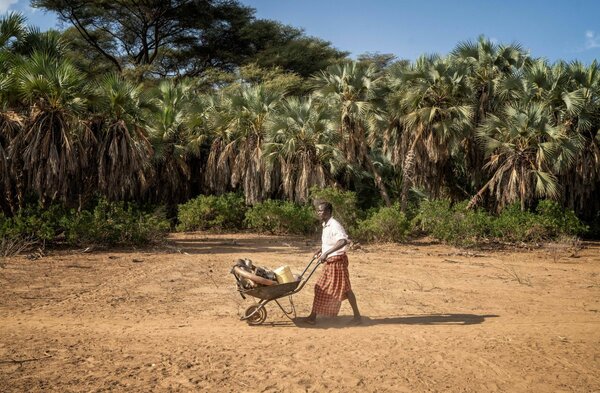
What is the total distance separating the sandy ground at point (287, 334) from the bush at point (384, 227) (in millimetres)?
5089

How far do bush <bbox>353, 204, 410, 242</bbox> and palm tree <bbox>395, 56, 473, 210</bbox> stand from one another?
11.8ft

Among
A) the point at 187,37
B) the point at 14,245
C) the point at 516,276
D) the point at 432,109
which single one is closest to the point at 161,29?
the point at 187,37

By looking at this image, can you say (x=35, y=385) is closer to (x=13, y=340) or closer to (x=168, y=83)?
(x=13, y=340)

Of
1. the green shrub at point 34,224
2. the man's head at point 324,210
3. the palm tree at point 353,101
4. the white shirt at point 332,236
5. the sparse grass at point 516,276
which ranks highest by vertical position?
the palm tree at point 353,101

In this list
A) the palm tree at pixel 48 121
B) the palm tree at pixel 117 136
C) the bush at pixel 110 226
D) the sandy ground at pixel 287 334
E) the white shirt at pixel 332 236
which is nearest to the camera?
the sandy ground at pixel 287 334

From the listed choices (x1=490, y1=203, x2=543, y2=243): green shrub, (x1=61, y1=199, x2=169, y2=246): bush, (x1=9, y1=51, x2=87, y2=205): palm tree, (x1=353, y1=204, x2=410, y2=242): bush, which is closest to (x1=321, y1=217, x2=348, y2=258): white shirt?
(x1=61, y1=199, x2=169, y2=246): bush

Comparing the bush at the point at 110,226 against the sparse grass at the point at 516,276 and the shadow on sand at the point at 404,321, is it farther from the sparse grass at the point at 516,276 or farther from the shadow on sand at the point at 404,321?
the sparse grass at the point at 516,276

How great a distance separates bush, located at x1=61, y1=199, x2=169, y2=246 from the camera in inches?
545

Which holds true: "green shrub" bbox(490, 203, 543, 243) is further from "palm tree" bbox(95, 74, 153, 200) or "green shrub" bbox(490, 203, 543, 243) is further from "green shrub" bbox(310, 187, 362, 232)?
"palm tree" bbox(95, 74, 153, 200)

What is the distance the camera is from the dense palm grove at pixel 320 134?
46.4 feet

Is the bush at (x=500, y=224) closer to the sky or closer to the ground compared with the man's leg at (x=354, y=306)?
closer to the sky

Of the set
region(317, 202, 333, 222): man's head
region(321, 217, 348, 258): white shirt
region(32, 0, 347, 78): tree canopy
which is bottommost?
region(321, 217, 348, 258): white shirt

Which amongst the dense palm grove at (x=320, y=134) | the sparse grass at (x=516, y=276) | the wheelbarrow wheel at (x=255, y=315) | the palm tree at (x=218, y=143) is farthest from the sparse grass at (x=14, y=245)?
the sparse grass at (x=516, y=276)

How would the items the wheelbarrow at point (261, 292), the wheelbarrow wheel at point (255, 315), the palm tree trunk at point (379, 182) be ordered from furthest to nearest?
the palm tree trunk at point (379, 182)
the wheelbarrow wheel at point (255, 315)
the wheelbarrow at point (261, 292)
